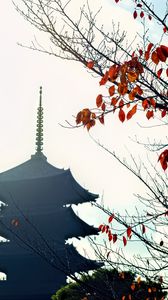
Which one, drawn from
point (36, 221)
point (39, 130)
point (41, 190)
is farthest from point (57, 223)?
point (39, 130)

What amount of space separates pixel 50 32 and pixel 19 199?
1571 inches

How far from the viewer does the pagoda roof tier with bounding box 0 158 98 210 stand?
44500 millimetres

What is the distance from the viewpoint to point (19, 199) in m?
46.5

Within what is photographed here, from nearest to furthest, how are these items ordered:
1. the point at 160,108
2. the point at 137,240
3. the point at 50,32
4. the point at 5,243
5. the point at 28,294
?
the point at 160,108 → the point at 50,32 → the point at 137,240 → the point at 28,294 → the point at 5,243

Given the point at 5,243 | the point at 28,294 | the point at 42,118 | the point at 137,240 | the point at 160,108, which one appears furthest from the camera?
the point at 42,118

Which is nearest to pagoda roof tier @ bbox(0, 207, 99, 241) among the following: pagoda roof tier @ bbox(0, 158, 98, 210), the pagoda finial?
pagoda roof tier @ bbox(0, 158, 98, 210)

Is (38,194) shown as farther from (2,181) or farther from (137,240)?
(137,240)

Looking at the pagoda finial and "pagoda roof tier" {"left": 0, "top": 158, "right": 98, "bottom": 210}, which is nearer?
"pagoda roof tier" {"left": 0, "top": 158, "right": 98, "bottom": 210}

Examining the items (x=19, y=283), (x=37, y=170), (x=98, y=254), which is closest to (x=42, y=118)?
(x=37, y=170)

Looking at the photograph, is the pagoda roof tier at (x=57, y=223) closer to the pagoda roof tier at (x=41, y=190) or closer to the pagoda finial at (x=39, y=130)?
the pagoda roof tier at (x=41, y=190)

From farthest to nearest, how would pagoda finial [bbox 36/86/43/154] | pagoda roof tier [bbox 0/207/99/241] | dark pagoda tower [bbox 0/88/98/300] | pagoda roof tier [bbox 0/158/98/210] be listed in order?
pagoda finial [bbox 36/86/43/154] < pagoda roof tier [bbox 0/207/99/241] < pagoda roof tier [bbox 0/158/98/210] < dark pagoda tower [bbox 0/88/98/300]

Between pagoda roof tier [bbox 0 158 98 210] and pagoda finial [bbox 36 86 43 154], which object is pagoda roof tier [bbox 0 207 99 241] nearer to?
pagoda roof tier [bbox 0 158 98 210]

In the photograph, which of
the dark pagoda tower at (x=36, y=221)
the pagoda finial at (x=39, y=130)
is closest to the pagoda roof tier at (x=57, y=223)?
the dark pagoda tower at (x=36, y=221)

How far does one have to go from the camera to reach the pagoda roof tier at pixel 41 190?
146ft
